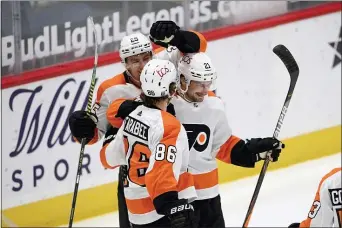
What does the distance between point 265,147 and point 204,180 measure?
281 millimetres

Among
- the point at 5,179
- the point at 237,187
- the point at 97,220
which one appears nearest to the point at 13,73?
the point at 5,179

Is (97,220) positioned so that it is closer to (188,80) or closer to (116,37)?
(116,37)

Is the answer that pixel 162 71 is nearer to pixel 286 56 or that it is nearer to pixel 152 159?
pixel 152 159

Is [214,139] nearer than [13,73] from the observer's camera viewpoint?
Yes

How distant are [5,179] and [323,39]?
2.39 meters

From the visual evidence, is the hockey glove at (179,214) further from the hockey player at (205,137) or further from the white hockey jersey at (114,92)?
the white hockey jersey at (114,92)

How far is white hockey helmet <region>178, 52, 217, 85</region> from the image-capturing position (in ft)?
12.4

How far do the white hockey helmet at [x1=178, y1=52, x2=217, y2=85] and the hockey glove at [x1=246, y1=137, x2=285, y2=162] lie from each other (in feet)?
1.09

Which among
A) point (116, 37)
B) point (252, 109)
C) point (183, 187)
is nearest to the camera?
point (183, 187)

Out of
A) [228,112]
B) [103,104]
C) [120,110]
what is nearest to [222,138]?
[120,110]

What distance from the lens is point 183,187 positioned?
3.71 m

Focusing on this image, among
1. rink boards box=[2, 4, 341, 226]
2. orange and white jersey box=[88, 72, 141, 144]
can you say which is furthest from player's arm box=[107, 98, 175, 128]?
rink boards box=[2, 4, 341, 226]

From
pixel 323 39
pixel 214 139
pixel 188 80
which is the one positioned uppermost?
pixel 188 80

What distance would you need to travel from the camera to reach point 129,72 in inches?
159
